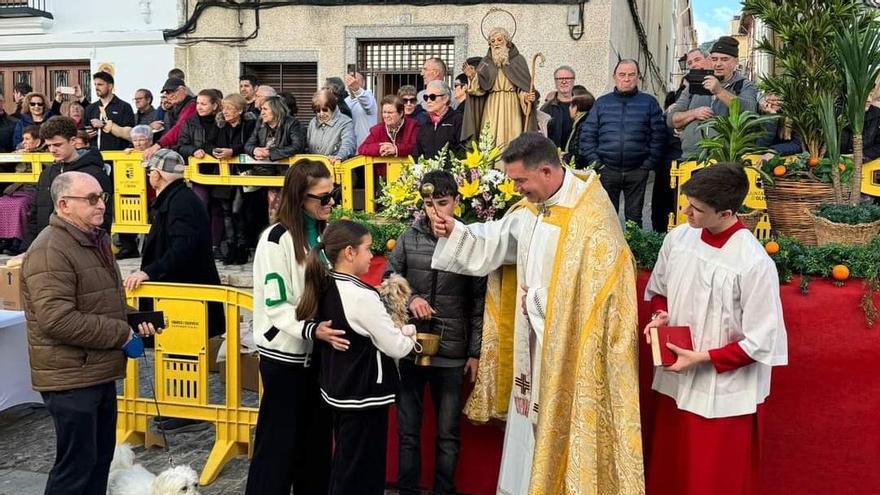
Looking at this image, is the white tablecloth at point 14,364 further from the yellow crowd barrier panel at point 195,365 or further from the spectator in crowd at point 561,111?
the spectator in crowd at point 561,111

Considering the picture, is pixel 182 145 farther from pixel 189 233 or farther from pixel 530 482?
pixel 530 482

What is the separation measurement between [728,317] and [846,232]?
1275 mm

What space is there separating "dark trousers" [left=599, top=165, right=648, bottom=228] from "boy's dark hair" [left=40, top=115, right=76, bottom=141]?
458 centimetres

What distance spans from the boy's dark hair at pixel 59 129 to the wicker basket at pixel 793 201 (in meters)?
5.00

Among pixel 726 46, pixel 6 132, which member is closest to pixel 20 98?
pixel 6 132

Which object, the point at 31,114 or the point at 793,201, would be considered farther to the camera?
the point at 31,114

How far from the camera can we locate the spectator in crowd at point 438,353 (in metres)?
4.66

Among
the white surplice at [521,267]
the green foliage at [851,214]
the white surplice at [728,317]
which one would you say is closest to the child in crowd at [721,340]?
the white surplice at [728,317]

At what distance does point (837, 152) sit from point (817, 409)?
65.1 inches

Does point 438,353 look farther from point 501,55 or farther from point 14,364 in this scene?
point 14,364

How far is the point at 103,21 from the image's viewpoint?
627 inches

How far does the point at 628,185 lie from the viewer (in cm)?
802

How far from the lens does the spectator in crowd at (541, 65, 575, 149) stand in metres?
9.20

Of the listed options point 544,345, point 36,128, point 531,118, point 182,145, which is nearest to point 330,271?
point 544,345
